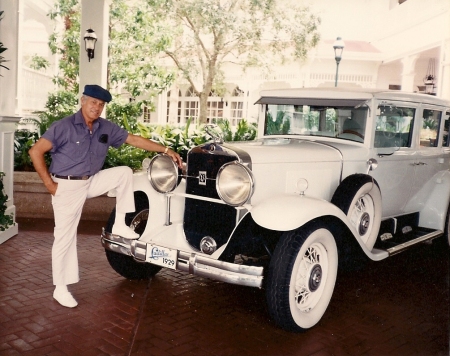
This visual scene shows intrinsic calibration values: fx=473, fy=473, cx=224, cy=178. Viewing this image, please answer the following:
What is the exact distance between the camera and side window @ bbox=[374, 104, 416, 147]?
459 centimetres

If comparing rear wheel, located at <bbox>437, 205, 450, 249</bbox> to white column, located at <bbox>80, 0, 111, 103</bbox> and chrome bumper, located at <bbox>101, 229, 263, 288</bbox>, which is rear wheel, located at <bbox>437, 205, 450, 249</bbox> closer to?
chrome bumper, located at <bbox>101, 229, 263, 288</bbox>

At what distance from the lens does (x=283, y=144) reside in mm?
4359

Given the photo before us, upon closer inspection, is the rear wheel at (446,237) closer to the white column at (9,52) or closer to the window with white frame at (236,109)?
the white column at (9,52)

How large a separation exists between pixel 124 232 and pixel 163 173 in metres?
0.60

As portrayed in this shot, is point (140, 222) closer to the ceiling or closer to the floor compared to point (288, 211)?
closer to the floor

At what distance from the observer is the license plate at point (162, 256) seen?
3359 millimetres

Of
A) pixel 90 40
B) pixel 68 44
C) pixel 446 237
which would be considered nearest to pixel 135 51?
A: pixel 68 44

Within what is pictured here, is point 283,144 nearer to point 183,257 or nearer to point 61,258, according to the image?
point 183,257

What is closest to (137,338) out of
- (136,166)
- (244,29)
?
(136,166)

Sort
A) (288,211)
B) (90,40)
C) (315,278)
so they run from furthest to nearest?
(90,40) → (315,278) → (288,211)

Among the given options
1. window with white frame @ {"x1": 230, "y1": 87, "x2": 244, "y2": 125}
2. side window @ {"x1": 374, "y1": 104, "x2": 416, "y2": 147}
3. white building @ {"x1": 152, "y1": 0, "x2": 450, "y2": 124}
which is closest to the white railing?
white building @ {"x1": 152, "y1": 0, "x2": 450, "y2": 124}

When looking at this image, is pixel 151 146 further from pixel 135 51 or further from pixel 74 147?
pixel 135 51

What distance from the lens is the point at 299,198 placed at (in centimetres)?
335

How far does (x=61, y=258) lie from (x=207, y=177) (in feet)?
4.14
